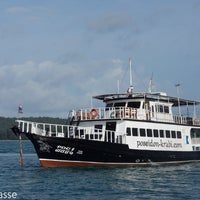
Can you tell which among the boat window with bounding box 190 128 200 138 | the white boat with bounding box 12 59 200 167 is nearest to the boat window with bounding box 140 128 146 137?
the white boat with bounding box 12 59 200 167

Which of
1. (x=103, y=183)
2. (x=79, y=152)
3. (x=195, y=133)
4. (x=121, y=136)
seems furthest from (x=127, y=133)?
(x=195, y=133)

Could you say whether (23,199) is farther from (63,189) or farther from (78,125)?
(78,125)

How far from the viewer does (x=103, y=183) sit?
21.8 metres

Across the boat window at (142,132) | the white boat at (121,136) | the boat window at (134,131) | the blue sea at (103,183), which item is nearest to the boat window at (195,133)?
the white boat at (121,136)

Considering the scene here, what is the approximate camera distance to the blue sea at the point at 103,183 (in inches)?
754

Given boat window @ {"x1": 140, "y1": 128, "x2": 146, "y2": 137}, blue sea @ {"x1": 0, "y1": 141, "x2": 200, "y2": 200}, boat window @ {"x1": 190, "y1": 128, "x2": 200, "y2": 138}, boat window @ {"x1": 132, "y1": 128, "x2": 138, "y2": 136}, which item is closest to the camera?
blue sea @ {"x1": 0, "y1": 141, "x2": 200, "y2": 200}

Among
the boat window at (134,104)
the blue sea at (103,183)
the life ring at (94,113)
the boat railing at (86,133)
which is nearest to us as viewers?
the blue sea at (103,183)

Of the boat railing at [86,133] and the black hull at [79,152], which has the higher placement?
the boat railing at [86,133]

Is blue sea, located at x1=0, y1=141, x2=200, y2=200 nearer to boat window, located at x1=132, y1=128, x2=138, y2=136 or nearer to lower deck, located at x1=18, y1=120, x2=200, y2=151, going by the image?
lower deck, located at x1=18, y1=120, x2=200, y2=151

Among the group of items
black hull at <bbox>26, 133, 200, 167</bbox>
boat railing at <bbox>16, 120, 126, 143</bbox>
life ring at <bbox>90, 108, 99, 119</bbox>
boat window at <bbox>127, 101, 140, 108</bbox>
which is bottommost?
black hull at <bbox>26, 133, 200, 167</bbox>

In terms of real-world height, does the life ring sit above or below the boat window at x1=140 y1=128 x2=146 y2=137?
above

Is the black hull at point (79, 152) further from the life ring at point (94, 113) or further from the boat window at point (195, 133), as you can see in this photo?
the boat window at point (195, 133)

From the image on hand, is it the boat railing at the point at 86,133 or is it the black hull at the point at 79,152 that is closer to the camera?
the black hull at the point at 79,152

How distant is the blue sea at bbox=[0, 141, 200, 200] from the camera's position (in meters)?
19.1
